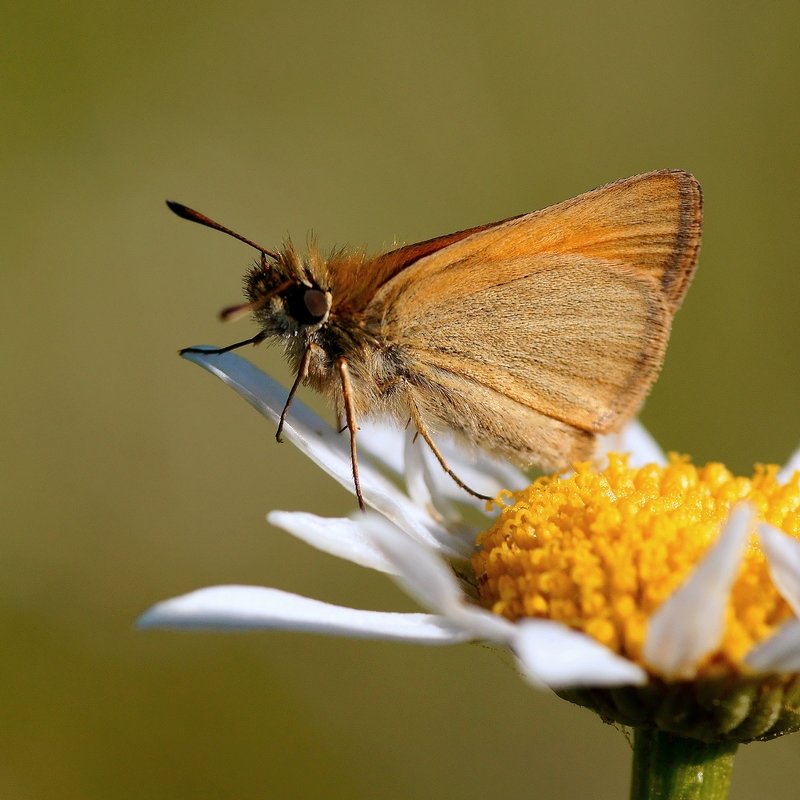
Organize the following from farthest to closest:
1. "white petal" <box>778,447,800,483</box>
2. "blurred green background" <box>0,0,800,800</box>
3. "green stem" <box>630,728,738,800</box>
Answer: "blurred green background" <box>0,0,800,800</box>, "white petal" <box>778,447,800,483</box>, "green stem" <box>630,728,738,800</box>

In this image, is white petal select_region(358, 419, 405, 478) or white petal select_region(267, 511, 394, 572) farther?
white petal select_region(358, 419, 405, 478)

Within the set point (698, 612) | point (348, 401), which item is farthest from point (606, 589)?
point (348, 401)

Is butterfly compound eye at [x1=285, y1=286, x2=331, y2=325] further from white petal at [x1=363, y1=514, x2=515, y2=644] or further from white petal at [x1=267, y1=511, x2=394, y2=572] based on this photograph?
white petal at [x1=363, y1=514, x2=515, y2=644]

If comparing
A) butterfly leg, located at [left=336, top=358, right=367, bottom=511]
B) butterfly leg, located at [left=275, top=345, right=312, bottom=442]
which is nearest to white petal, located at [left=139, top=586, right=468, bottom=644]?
butterfly leg, located at [left=336, top=358, right=367, bottom=511]

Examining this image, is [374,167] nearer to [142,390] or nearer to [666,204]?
[142,390]

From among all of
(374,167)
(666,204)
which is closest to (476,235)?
(666,204)

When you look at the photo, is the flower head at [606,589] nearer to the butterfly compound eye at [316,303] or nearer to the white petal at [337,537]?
the white petal at [337,537]

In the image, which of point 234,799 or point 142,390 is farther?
point 142,390
